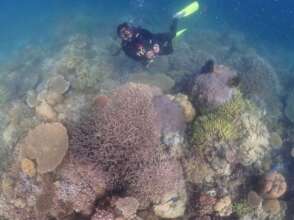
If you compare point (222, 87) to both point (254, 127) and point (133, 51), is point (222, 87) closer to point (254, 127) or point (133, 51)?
point (254, 127)

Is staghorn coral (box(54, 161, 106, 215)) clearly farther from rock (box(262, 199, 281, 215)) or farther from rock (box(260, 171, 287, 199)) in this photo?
rock (box(262, 199, 281, 215))

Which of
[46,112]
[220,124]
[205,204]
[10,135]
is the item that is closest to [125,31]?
[46,112]

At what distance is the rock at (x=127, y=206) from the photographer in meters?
5.94

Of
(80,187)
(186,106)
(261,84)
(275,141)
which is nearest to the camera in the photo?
(80,187)

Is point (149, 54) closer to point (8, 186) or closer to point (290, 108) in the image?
point (8, 186)

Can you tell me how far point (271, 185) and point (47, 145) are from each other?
201 inches

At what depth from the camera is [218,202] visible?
7.21 meters

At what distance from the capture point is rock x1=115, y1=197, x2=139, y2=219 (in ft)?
19.5

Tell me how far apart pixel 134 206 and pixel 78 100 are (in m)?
3.54

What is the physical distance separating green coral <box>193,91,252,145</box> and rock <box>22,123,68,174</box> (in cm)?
285

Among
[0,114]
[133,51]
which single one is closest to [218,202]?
[133,51]

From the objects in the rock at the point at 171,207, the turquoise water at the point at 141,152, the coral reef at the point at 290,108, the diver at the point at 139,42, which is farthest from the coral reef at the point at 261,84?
the rock at the point at 171,207

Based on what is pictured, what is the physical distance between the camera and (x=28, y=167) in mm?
6949

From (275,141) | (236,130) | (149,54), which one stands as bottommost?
(275,141)
